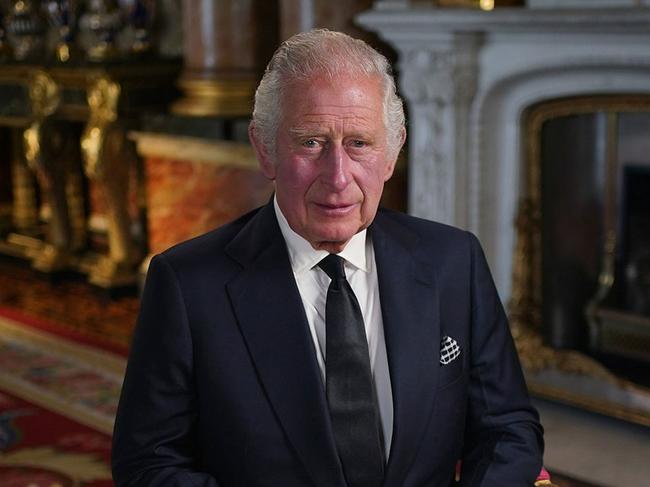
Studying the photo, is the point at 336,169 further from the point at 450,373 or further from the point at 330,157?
the point at 450,373

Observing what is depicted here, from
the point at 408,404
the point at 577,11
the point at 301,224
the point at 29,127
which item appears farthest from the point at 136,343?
the point at 29,127

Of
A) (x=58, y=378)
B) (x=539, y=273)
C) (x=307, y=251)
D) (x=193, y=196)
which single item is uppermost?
(x=307, y=251)

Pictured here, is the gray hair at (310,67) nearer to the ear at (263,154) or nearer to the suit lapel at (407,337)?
the ear at (263,154)

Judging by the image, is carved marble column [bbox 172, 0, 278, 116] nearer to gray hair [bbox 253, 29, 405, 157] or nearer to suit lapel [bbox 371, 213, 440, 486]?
suit lapel [bbox 371, 213, 440, 486]

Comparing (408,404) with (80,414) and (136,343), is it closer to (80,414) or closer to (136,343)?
(136,343)

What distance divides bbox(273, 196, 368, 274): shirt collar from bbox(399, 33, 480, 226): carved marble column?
8.17ft

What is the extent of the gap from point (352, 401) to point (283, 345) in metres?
0.13

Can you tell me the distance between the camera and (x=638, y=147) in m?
3.83

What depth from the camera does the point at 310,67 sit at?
4.66 feet

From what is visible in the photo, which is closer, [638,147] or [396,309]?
[396,309]

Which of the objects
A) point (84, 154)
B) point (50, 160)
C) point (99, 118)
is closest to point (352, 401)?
point (99, 118)

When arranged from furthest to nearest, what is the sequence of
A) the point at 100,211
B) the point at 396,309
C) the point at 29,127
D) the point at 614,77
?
the point at 100,211
the point at 29,127
the point at 614,77
the point at 396,309

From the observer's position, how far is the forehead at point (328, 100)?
142 cm

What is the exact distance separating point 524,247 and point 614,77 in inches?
30.4
